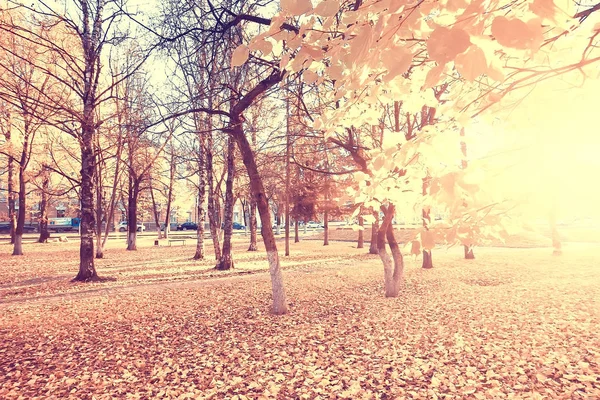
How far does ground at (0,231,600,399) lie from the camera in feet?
12.8

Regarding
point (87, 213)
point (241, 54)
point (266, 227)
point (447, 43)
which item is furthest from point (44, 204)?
point (447, 43)

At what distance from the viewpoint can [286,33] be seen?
1.90 m

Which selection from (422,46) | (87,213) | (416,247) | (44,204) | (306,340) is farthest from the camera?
(44,204)

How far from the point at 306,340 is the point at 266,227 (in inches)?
103

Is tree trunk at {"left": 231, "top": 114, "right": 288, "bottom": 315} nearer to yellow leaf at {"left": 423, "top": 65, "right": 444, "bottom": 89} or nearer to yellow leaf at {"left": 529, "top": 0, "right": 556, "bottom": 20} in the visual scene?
yellow leaf at {"left": 423, "top": 65, "right": 444, "bottom": 89}

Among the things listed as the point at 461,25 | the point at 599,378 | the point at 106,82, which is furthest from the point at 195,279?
the point at 106,82

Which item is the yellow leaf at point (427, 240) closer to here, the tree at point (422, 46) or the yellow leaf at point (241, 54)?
the tree at point (422, 46)

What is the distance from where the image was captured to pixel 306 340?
5406 millimetres

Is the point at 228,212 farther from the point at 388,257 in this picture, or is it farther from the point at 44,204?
the point at 44,204

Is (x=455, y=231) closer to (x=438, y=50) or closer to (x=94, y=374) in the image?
(x=438, y=50)

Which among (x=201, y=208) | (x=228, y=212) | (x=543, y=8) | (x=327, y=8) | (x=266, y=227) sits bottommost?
(x=266, y=227)

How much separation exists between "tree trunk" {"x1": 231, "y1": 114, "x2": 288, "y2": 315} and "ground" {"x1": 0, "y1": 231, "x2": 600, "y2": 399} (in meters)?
0.41

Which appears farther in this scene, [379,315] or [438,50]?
[379,315]

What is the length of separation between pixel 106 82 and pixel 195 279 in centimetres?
1287
